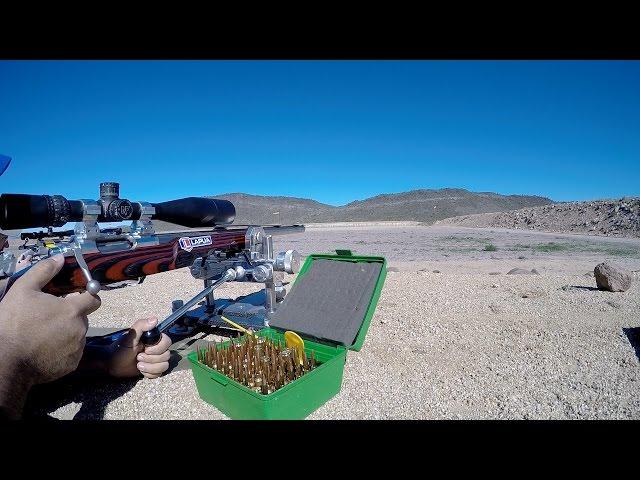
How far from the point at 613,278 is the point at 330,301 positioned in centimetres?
474

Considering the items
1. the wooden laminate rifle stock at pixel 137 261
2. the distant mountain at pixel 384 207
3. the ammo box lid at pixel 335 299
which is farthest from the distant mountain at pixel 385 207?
the wooden laminate rifle stock at pixel 137 261

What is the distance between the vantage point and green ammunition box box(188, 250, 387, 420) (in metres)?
2.31

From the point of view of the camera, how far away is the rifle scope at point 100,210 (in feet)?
5.80

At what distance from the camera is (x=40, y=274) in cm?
166

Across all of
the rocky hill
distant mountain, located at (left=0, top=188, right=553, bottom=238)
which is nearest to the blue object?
the rocky hill

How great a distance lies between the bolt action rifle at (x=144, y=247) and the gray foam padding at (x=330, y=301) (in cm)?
32

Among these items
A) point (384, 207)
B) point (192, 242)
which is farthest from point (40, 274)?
point (384, 207)

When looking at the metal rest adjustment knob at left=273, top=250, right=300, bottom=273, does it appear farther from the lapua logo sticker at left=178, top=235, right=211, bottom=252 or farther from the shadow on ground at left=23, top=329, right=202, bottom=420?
the shadow on ground at left=23, top=329, right=202, bottom=420

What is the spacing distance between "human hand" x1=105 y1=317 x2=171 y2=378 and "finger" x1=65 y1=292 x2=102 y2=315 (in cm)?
114

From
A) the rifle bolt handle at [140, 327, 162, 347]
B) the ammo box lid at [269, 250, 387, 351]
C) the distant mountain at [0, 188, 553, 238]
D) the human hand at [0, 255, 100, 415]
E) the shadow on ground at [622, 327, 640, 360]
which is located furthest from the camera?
the distant mountain at [0, 188, 553, 238]

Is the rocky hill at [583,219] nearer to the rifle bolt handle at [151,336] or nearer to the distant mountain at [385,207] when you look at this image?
the distant mountain at [385,207]
